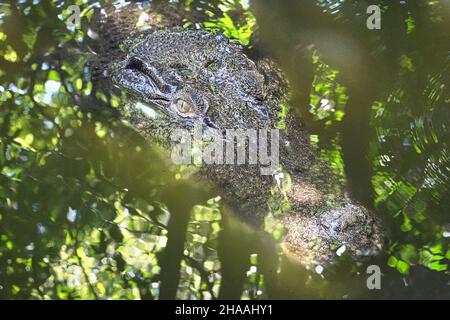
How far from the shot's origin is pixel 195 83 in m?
5.60

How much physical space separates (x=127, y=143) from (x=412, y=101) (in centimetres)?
272

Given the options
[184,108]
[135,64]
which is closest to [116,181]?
[184,108]

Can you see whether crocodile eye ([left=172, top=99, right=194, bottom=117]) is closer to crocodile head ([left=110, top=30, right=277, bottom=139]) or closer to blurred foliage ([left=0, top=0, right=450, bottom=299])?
crocodile head ([left=110, top=30, right=277, bottom=139])

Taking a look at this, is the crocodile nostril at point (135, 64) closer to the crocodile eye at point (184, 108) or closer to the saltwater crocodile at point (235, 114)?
the saltwater crocodile at point (235, 114)

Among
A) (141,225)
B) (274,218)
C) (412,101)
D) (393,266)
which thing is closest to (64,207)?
(141,225)

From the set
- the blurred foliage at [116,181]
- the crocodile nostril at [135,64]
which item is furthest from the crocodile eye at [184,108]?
the crocodile nostril at [135,64]

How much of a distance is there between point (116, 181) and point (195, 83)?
1.15m

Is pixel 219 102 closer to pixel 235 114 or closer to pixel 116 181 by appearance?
pixel 235 114

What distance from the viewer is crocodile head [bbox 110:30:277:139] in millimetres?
5387

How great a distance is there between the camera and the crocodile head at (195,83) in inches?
212

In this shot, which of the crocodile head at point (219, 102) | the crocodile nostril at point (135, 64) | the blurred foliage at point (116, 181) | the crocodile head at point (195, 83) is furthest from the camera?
the crocodile nostril at point (135, 64)

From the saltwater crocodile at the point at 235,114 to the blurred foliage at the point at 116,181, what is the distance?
0.68 feet

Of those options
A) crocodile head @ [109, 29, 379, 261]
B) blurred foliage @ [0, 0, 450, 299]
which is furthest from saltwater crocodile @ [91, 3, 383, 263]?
blurred foliage @ [0, 0, 450, 299]

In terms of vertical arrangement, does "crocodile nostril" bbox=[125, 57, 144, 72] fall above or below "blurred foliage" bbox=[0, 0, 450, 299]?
above
